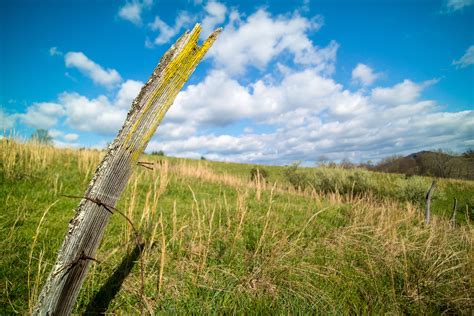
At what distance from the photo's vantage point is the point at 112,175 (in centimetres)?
142

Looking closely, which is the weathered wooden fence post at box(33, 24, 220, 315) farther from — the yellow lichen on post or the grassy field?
the grassy field

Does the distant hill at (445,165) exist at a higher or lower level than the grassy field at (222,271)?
higher

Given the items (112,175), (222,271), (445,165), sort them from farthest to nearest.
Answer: (445,165), (222,271), (112,175)

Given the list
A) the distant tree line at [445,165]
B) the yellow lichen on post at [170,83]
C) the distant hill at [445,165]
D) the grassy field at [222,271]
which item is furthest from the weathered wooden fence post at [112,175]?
the distant hill at [445,165]

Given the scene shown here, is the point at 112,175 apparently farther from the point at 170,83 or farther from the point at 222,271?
the point at 222,271

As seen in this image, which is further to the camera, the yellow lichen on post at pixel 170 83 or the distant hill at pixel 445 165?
the distant hill at pixel 445 165

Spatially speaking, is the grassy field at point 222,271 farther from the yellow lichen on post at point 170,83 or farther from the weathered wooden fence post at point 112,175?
the yellow lichen on post at point 170,83

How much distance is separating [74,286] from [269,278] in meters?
2.44

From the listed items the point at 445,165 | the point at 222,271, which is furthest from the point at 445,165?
the point at 222,271

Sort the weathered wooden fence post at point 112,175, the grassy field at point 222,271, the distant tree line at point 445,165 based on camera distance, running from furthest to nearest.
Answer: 1. the distant tree line at point 445,165
2. the grassy field at point 222,271
3. the weathered wooden fence post at point 112,175

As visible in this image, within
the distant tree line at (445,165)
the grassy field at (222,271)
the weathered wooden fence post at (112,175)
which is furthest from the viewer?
the distant tree line at (445,165)

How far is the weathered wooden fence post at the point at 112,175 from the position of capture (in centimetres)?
137

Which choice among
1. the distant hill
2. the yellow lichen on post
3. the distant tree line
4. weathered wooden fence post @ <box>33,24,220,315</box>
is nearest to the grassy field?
weathered wooden fence post @ <box>33,24,220,315</box>

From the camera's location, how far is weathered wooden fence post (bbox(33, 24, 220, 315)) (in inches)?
54.0
